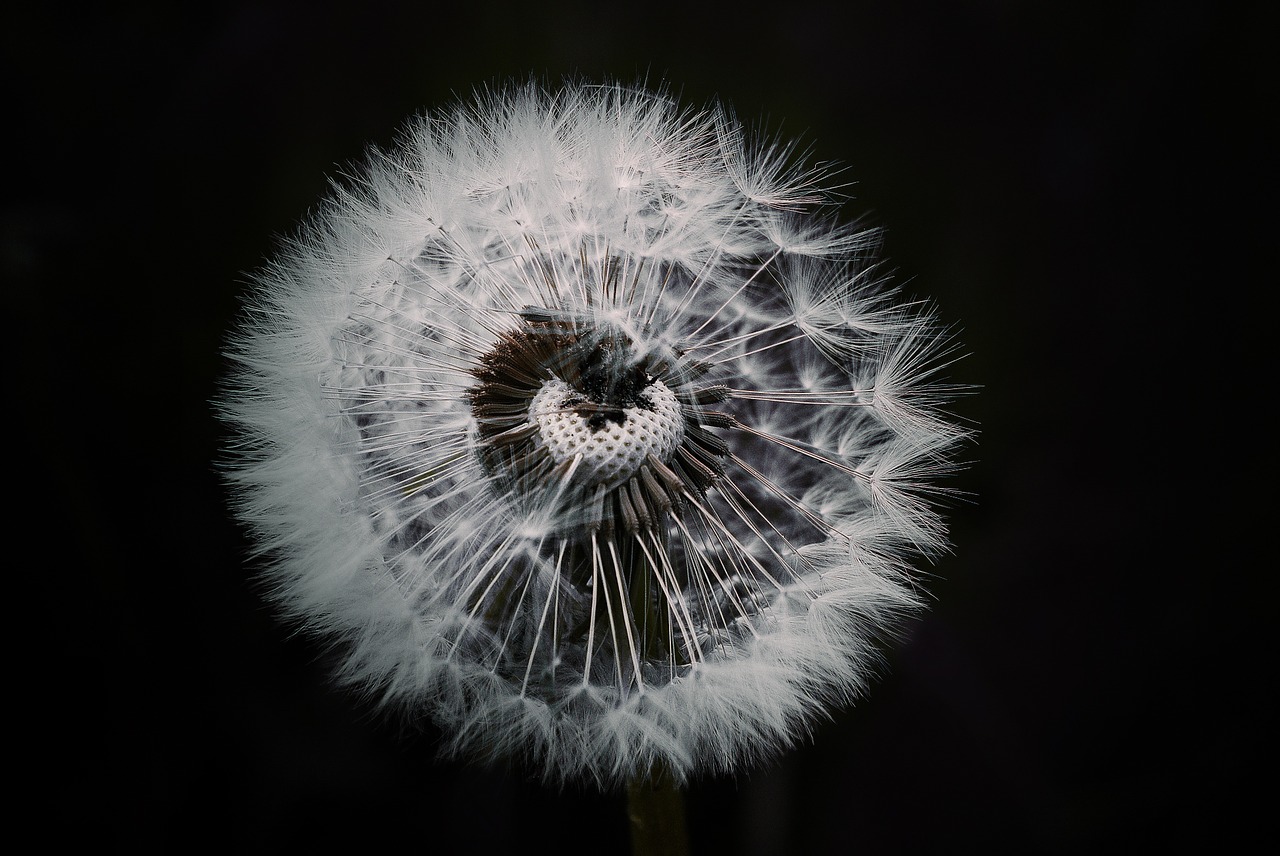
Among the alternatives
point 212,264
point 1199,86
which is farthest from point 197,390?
point 1199,86

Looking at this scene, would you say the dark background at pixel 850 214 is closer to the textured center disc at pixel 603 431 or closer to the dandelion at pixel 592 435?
the dandelion at pixel 592 435

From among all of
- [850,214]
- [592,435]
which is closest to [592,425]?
[592,435]

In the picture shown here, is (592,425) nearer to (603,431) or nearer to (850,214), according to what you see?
(603,431)

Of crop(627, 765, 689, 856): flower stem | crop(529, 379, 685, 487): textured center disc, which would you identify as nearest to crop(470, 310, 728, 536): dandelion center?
crop(529, 379, 685, 487): textured center disc

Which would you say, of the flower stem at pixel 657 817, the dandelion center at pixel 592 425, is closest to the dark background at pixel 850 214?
the flower stem at pixel 657 817

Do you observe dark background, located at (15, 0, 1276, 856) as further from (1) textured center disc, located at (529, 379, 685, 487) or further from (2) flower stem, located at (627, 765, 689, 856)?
(1) textured center disc, located at (529, 379, 685, 487)
